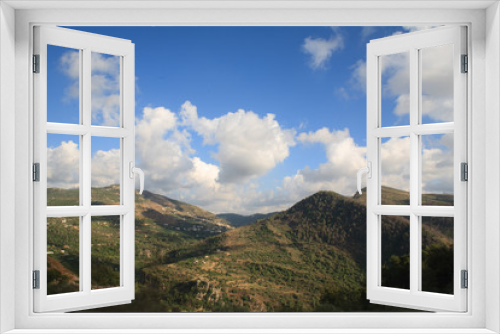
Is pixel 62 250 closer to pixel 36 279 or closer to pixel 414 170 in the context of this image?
pixel 36 279

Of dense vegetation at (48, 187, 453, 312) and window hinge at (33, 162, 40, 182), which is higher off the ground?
window hinge at (33, 162, 40, 182)

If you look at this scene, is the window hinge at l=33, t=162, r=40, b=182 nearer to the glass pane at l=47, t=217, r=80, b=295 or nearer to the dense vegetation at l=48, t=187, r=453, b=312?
the glass pane at l=47, t=217, r=80, b=295

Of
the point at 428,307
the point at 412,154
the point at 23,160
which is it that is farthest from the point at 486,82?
the point at 23,160

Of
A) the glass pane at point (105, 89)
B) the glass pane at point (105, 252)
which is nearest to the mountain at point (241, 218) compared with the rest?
the glass pane at point (105, 252)

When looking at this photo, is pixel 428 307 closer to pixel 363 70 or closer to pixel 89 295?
pixel 89 295

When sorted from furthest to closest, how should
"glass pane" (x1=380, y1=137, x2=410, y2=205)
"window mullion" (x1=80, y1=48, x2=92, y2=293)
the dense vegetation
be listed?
the dense vegetation → "glass pane" (x1=380, y1=137, x2=410, y2=205) → "window mullion" (x1=80, y1=48, x2=92, y2=293)

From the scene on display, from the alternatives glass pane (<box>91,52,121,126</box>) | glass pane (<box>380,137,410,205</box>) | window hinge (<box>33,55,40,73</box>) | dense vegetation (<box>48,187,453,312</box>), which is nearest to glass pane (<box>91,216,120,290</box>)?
dense vegetation (<box>48,187,453,312</box>)

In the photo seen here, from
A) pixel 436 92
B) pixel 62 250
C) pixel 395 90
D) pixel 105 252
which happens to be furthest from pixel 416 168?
pixel 105 252
